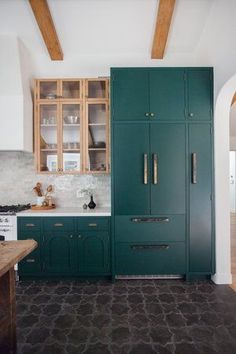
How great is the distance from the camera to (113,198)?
282 centimetres

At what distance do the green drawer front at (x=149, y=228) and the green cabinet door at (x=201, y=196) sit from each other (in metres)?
0.18

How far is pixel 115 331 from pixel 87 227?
3.94ft

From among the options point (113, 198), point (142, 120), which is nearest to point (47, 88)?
point (142, 120)

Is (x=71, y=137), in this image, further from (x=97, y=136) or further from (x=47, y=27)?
(x=47, y=27)

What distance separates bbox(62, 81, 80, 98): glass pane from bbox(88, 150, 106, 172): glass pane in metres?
0.83

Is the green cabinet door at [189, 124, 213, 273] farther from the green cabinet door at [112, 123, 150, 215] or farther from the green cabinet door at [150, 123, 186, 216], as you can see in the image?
the green cabinet door at [112, 123, 150, 215]

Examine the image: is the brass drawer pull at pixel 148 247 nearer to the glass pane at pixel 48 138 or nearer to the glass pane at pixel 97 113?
the glass pane at pixel 48 138

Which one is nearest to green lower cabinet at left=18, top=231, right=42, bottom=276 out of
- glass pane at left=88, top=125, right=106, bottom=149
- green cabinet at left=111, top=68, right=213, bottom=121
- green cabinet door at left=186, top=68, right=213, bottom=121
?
glass pane at left=88, top=125, right=106, bottom=149

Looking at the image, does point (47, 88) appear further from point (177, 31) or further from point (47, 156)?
point (177, 31)

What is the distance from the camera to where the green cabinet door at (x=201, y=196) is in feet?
9.26

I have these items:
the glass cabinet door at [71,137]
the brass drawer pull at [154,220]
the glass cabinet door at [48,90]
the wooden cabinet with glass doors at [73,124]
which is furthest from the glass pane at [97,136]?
the brass drawer pull at [154,220]

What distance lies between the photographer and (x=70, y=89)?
3.19 meters

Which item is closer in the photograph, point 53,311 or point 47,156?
point 53,311

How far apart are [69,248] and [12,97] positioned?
2.13m
